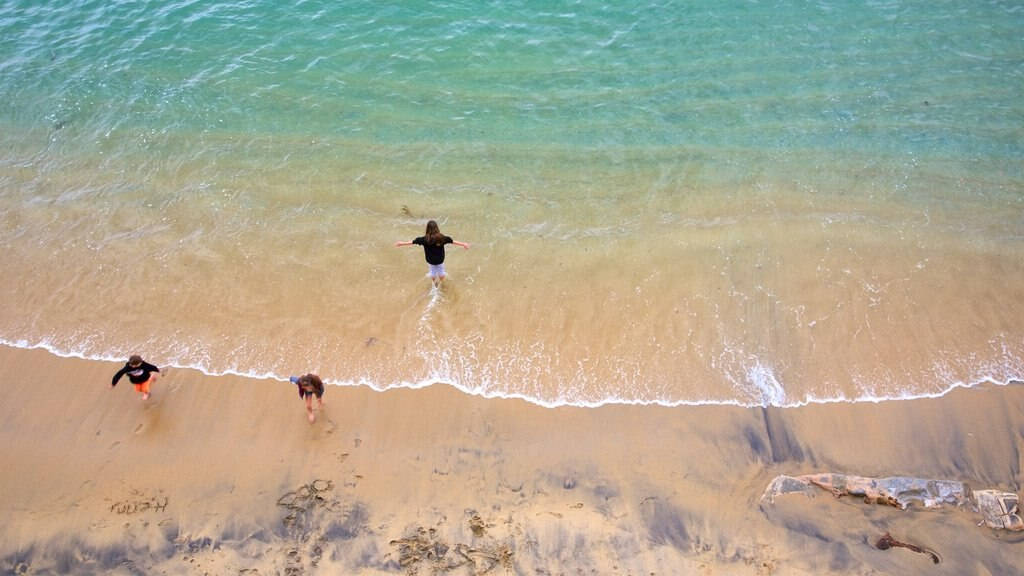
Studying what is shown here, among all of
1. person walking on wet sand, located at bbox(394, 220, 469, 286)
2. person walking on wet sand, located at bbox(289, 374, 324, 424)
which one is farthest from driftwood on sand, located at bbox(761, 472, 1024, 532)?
person walking on wet sand, located at bbox(289, 374, 324, 424)

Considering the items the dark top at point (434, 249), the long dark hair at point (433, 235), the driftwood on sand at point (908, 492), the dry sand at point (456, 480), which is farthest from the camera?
the dark top at point (434, 249)

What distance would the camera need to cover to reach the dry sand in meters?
7.36

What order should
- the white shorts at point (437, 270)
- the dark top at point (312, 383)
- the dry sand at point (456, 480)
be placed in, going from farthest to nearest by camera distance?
the white shorts at point (437, 270)
the dark top at point (312, 383)
the dry sand at point (456, 480)

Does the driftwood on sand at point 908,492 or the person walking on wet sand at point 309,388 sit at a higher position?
the person walking on wet sand at point 309,388

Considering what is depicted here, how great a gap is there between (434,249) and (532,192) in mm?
3159

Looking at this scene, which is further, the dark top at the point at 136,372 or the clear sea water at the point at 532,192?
the clear sea water at the point at 532,192

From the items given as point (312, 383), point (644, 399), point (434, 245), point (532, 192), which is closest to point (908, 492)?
point (644, 399)

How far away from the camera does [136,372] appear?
28.5 ft

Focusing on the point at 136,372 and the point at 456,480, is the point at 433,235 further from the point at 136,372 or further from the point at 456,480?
the point at 136,372

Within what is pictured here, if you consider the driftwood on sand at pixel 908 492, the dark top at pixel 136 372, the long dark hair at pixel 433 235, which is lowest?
the driftwood on sand at pixel 908 492

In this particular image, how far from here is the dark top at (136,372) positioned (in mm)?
8641

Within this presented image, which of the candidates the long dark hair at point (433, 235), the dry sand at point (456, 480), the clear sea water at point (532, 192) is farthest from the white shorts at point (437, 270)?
the dry sand at point (456, 480)

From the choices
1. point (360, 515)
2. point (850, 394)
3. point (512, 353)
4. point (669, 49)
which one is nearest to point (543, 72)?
point (669, 49)

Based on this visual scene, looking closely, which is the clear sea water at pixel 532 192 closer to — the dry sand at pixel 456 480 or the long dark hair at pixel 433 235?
the dry sand at pixel 456 480
